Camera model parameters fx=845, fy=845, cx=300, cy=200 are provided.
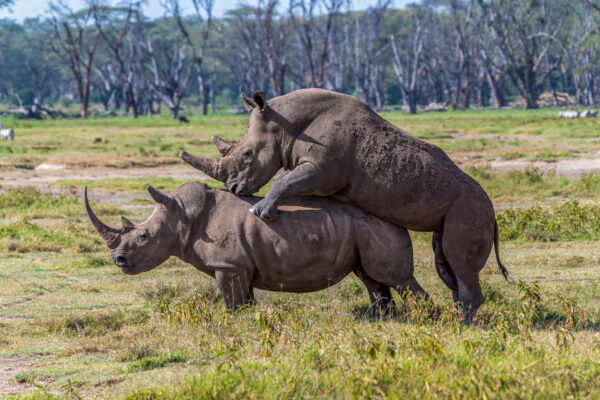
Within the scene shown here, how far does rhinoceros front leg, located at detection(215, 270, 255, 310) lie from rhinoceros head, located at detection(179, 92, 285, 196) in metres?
0.70

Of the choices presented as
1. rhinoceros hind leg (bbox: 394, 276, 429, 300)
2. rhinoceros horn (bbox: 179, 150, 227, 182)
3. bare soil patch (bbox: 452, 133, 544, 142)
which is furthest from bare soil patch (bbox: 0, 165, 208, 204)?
rhinoceros hind leg (bbox: 394, 276, 429, 300)

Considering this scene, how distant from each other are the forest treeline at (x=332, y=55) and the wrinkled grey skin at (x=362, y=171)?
46385 mm

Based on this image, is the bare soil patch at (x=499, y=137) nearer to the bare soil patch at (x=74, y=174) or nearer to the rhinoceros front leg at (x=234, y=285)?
the bare soil patch at (x=74, y=174)

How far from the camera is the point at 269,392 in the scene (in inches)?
190

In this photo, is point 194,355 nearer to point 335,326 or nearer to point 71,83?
point 335,326

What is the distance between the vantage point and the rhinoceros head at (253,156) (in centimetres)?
710

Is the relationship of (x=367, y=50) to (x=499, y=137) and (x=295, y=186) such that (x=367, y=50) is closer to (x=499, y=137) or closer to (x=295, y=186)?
(x=499, y=137)

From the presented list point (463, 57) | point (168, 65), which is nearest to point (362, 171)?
point (463, 57)

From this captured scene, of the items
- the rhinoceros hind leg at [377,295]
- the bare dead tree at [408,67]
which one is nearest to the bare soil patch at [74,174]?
the rhinoceros hind leg at [377,295]

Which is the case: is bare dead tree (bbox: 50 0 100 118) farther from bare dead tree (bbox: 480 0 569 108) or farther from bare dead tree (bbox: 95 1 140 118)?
bare dead tree (bbox: 480 0 569 108)

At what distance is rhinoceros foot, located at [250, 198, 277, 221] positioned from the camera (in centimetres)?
693

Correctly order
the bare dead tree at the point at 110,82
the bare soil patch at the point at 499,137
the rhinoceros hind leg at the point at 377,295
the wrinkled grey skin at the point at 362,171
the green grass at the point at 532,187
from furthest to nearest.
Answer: the bare dead tree at the point at 110,82 < the bare soil patch at the point at 499,137 < the green grass at the point at 532,187 < the rhinoceros hind leg at the point at 377,295 < the wrinkled grey skin at the point at 362,171

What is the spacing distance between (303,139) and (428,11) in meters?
77.0

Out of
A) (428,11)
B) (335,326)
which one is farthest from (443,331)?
(428,11)
